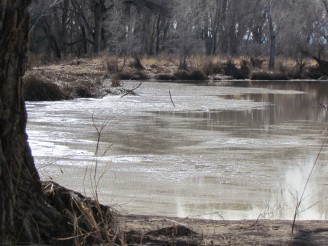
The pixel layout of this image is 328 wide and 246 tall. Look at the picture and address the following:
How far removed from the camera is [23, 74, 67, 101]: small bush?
19891mm

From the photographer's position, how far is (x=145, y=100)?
21.3 meters

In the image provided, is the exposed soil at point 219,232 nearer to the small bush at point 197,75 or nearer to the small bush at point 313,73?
the small bush at point 197,75

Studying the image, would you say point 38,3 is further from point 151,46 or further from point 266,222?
point 266,222

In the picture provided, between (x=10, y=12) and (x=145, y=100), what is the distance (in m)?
17.0

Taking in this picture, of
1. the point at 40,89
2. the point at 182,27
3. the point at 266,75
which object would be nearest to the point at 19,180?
the point at 40,89

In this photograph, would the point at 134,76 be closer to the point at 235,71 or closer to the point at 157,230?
the point at 235,71

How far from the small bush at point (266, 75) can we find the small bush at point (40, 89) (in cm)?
2144

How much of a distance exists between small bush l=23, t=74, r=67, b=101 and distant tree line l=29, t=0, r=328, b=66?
19.8m

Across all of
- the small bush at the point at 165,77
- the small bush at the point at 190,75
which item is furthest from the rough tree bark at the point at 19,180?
the small bush at the point at 190,75

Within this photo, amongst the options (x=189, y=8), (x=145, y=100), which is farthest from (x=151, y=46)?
(x=145, y=100)

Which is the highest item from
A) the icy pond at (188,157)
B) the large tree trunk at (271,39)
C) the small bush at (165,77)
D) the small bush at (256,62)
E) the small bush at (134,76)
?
the large tree trunk at (271,39)

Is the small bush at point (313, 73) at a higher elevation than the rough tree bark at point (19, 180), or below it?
below

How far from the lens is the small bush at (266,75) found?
133 ft

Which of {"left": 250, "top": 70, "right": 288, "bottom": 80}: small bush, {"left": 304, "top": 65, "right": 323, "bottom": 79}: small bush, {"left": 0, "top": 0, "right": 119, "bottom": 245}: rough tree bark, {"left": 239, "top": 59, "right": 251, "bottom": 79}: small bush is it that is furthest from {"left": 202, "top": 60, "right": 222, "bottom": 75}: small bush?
{"left": 0, "top": 0, "right": 119, "bottom": 245}: rough tree bark
